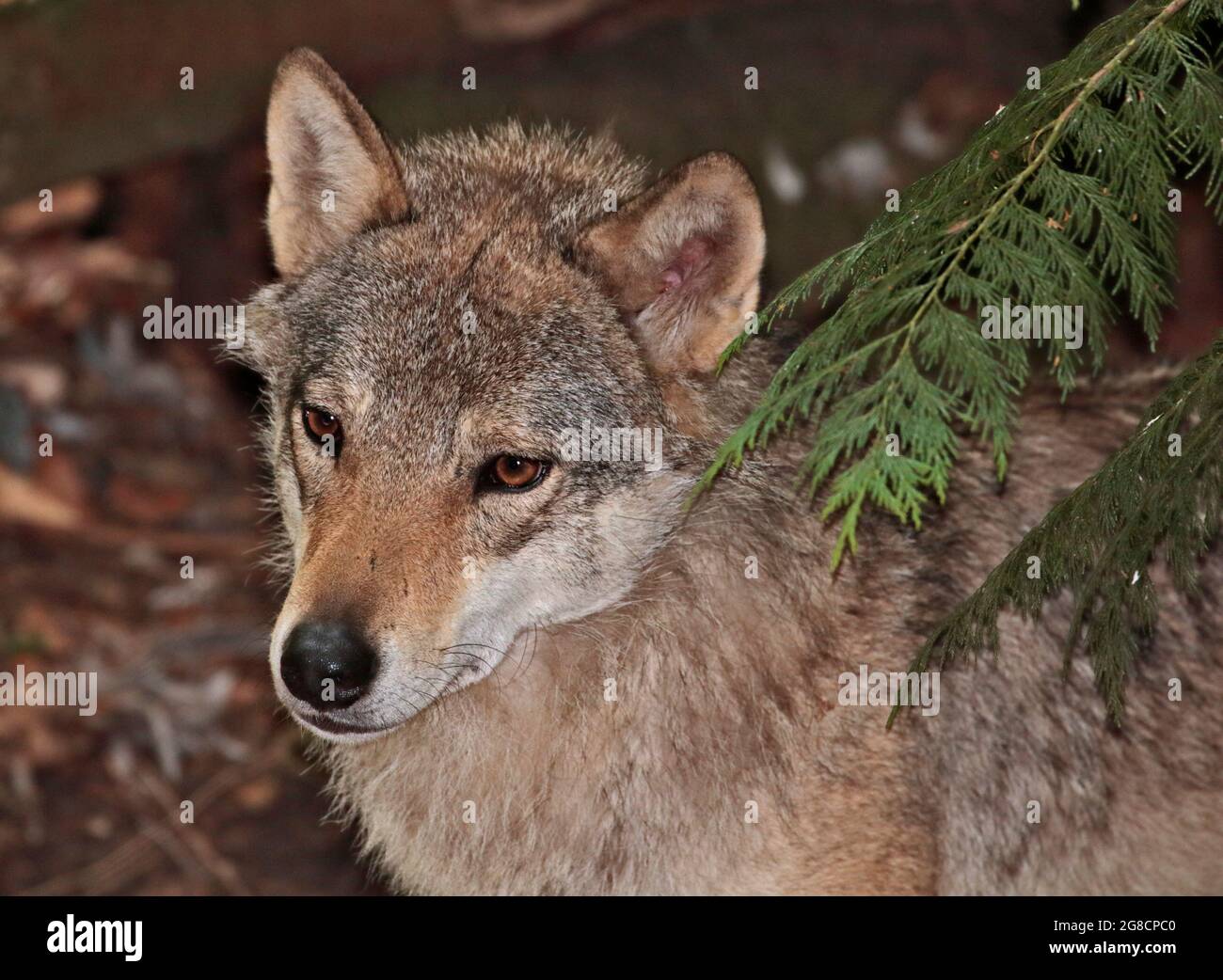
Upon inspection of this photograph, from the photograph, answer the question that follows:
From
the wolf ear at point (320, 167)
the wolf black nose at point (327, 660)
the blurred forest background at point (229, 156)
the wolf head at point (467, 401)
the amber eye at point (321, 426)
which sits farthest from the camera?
the blurred forest background at point (229, 156)

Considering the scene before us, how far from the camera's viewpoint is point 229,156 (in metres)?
10.9

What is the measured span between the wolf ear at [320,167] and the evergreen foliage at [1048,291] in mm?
1539

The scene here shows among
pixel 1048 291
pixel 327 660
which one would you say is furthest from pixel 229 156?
pixel 1048 291

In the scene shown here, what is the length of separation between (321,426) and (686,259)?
1333 mm

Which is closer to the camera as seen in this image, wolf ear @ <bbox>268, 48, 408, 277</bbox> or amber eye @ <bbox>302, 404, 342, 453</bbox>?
amber eye @ <bbox>302, 404, 342, 453</bbox>

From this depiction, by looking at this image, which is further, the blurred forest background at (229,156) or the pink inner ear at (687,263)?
the blurred forest background at (229,156)

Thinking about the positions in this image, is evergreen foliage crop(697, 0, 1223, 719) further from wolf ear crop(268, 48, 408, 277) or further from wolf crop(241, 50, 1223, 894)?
wolf ear crop(268, 48, 408, 277)

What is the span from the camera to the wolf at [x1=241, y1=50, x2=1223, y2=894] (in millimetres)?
4477

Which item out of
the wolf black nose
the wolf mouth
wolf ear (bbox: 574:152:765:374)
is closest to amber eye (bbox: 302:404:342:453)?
the wolf black nose

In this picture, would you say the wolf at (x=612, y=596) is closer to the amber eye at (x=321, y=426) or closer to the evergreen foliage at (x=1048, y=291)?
the amber eye at (x=321, y=426)

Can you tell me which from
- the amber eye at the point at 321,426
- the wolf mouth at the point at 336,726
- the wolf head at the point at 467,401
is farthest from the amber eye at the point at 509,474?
the wolf mouth at the point at 336,726

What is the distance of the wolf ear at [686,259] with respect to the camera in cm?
436

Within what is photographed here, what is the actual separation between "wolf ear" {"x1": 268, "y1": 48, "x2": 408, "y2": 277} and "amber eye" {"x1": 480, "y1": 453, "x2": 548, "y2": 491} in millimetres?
1113

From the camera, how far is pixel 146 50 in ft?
31.8
